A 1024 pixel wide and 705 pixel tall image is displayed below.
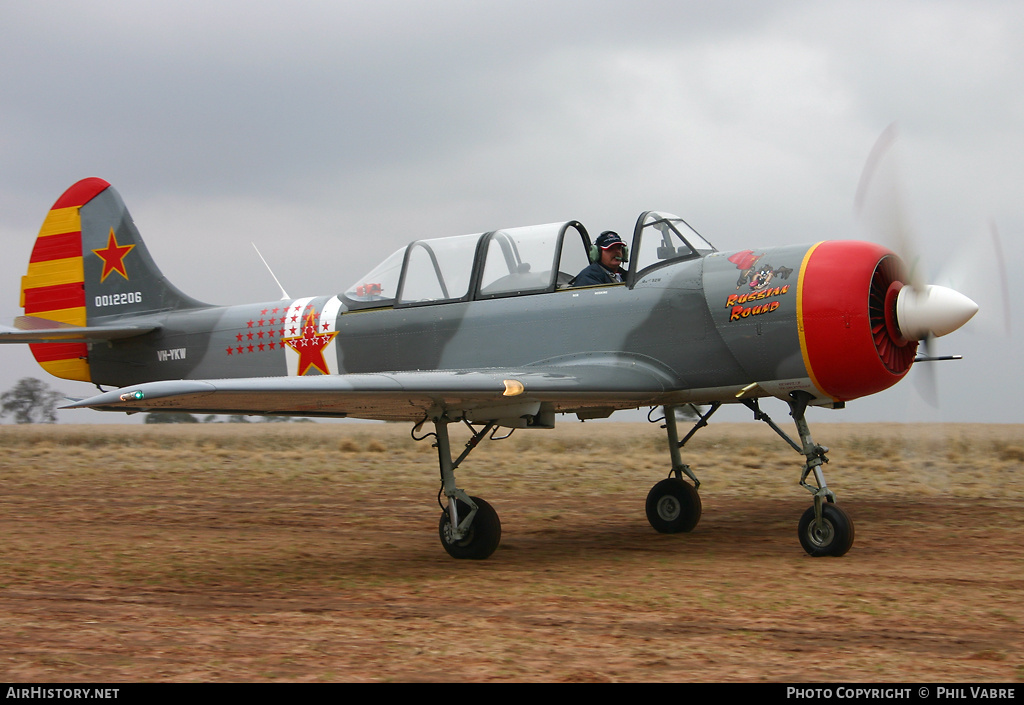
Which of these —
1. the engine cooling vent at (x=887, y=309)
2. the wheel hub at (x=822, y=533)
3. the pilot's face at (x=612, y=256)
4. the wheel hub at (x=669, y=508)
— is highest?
the pilot's face at (x=612, y=256)

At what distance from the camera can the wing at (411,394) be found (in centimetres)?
632

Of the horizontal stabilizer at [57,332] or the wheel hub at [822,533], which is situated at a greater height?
the horizontal stabilizer at [57,332]

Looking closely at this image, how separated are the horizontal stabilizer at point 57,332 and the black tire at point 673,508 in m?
6.71

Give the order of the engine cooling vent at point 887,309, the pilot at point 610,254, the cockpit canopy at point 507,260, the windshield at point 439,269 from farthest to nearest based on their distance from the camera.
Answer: the windshield at point 439,269
the pilot at point 610,254
the cockpit canopy at point 507,260
the engine cooling vent at point 887,309

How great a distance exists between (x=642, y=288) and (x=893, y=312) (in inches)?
87.4

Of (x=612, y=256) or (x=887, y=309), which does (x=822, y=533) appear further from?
(x=612, y=256)

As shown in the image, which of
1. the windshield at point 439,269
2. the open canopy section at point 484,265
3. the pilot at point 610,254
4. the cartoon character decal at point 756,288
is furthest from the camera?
the windshield at point 439,269

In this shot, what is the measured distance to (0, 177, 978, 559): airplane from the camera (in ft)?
25.0

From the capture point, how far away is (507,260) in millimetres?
9586

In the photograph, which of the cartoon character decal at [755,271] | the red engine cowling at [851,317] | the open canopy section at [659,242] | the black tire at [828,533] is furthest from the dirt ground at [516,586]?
the open canopy section at [659,242]

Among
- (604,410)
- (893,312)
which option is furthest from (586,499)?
(893,312)

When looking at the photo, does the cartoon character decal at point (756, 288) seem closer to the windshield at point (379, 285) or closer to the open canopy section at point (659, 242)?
the open canopy section at point (659, 242)

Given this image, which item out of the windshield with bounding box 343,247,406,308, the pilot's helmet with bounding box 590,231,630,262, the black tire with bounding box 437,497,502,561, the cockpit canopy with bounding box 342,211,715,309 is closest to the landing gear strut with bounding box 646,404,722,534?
the pilot's helmet with bounding box 590,231,630,262

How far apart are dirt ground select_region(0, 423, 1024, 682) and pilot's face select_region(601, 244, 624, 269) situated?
290cm
